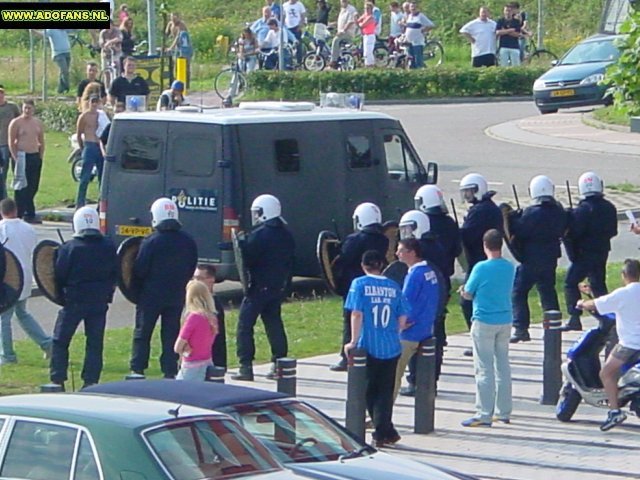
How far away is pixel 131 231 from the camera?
18906 millimetres

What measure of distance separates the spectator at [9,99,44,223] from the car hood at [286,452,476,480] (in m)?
16.2

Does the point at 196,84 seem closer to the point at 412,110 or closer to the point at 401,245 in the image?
the point at 412,110

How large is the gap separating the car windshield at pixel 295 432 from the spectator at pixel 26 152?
15.8 metres

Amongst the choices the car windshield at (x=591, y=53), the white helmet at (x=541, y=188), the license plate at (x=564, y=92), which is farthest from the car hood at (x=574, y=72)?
the white helmet at (x=541, y=188)

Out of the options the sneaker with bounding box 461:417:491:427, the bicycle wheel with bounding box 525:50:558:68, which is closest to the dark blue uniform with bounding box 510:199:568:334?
the sneaker with bounding box 461:417:491:427

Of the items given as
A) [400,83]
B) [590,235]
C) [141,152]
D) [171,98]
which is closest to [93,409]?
[590,235]

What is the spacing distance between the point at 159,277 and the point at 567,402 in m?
3.72

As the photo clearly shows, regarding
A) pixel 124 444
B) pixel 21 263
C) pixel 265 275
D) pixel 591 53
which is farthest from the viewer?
pixel 591 53

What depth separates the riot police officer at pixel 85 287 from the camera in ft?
45.2

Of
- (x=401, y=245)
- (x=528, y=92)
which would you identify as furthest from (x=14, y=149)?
(x=528, y=92)

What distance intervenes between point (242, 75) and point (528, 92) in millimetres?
7538

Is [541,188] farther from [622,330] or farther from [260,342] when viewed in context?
[622,330]

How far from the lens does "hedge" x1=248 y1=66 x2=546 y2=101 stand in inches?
1597

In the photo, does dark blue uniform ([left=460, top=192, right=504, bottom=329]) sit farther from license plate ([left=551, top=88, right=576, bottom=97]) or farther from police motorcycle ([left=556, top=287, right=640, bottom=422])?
license plate ([left=551, top=88, right=576, bottom=97])
